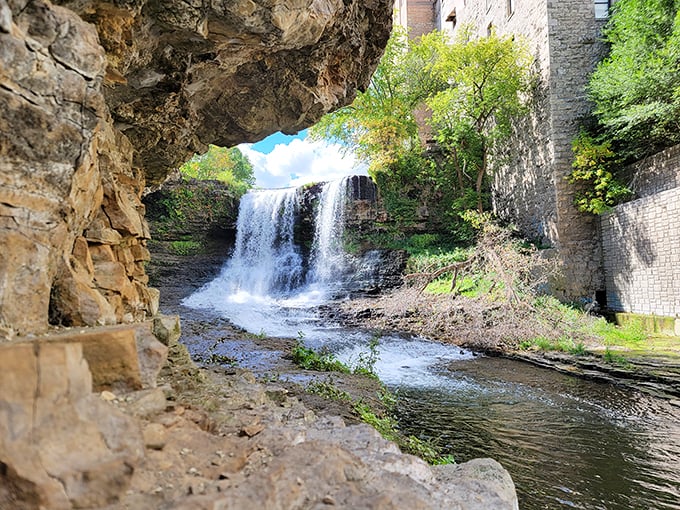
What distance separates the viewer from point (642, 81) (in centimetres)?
1055

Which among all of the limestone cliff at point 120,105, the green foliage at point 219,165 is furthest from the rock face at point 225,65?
the green foliage at point 219,165

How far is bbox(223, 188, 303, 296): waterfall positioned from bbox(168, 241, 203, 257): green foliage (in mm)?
1558

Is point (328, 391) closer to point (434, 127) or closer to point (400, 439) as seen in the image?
point (400, 439)

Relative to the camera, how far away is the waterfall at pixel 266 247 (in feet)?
54.7

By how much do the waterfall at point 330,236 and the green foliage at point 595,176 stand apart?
904cm

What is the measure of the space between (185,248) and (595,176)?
1575cm

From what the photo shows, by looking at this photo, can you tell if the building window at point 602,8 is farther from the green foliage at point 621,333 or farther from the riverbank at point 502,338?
the riverbank at point 502,338

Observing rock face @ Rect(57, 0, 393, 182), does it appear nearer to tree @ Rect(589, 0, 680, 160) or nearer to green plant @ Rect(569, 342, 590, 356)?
green plant @ Rect(569, 342, 590, 356)

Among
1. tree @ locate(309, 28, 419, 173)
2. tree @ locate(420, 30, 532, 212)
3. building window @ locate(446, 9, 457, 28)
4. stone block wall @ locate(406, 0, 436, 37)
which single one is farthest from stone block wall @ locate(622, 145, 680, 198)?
stone block wall @ locate(406, 0, 436, 37)

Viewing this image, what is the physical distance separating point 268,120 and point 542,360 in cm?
700

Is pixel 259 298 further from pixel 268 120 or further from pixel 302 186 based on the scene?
pixel 268 120

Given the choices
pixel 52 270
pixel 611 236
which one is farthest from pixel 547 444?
pixel 611 236

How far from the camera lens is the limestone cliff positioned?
71.1 inches

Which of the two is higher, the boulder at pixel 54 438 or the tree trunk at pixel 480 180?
the tree trunk at pixel 480 180
